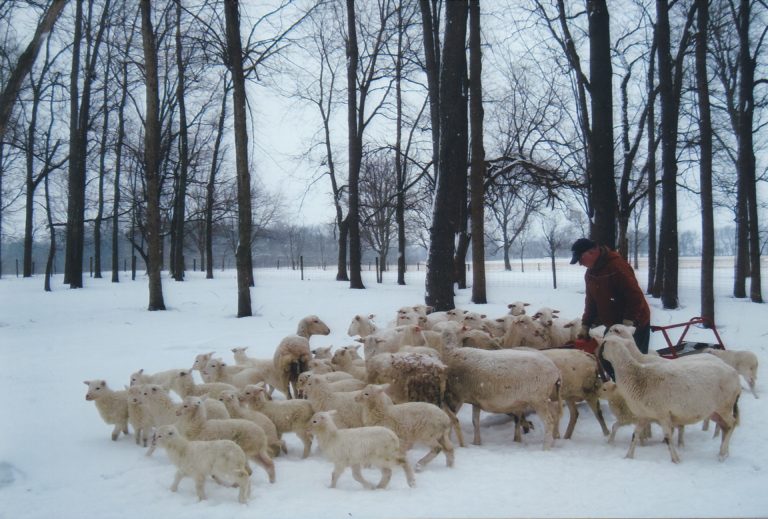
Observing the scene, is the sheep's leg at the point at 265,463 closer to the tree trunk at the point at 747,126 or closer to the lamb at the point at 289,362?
the lamb at the point at 289,362

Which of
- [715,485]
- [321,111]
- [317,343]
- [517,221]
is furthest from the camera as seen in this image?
[517,221]

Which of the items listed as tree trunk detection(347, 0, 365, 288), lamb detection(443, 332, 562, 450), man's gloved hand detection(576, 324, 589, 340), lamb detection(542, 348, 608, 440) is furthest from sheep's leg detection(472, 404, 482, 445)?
tree trunk detection(347, 0, 365, 288)

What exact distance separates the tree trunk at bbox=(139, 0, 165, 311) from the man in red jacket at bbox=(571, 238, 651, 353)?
11.2 m

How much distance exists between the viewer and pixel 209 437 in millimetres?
4668

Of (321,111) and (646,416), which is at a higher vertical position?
(321,111)

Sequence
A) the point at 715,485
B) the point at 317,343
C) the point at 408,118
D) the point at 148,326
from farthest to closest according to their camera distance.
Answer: the point at 408,118 < the point at 148,326 < the point at 317,343 < the point at 715,485

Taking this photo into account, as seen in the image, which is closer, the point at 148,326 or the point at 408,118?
the point at 148,326

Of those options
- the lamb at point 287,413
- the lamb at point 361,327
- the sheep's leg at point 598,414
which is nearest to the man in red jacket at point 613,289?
the sheep's leg at point 598,414

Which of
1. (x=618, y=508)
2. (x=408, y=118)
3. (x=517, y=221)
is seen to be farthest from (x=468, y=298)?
(x=517, y=221)

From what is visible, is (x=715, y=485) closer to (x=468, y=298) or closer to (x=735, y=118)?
(x=468, y=298)

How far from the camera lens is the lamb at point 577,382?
18.7ft

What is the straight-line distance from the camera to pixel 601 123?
9.74m

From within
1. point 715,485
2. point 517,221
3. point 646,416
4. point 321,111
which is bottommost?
point 715,485

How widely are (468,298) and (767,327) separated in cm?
753
